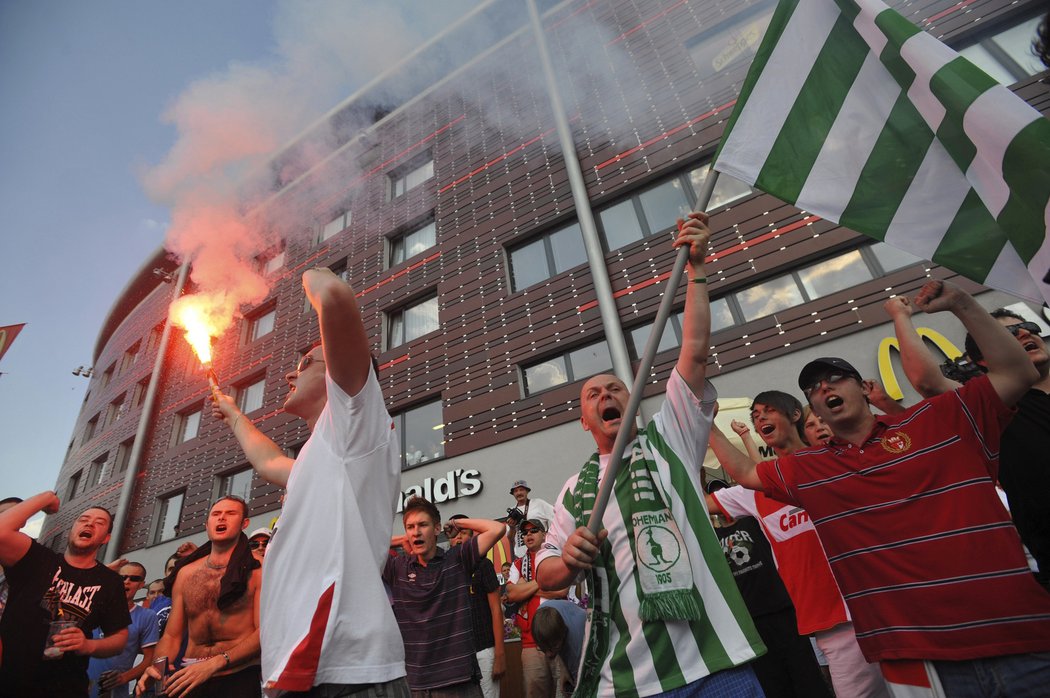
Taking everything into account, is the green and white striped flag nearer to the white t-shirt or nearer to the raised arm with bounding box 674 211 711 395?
the raised arm with bounding box 674 211 711 395

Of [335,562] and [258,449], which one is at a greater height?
[258,449]

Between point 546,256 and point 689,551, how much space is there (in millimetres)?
12952

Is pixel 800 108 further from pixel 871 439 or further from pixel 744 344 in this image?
pixel 744 344

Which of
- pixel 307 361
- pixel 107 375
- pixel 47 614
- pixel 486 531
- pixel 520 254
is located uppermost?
pixel 107 375

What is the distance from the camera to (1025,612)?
78.6 inches

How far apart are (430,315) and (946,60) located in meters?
14.6

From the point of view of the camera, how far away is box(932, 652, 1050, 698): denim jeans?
193 cm

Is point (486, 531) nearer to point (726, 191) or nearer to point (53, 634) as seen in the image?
point (53, 634)

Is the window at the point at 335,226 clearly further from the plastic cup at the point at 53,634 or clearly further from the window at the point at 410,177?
the plastic cup at the point at 53,634

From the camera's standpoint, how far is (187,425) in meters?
21.9

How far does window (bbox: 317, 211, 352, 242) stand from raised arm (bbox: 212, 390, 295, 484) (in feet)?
59.8

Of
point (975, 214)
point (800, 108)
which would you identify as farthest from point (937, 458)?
point (800, 108)

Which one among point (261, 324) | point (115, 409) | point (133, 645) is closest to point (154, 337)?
point (115, 409)

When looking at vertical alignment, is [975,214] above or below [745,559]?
above
